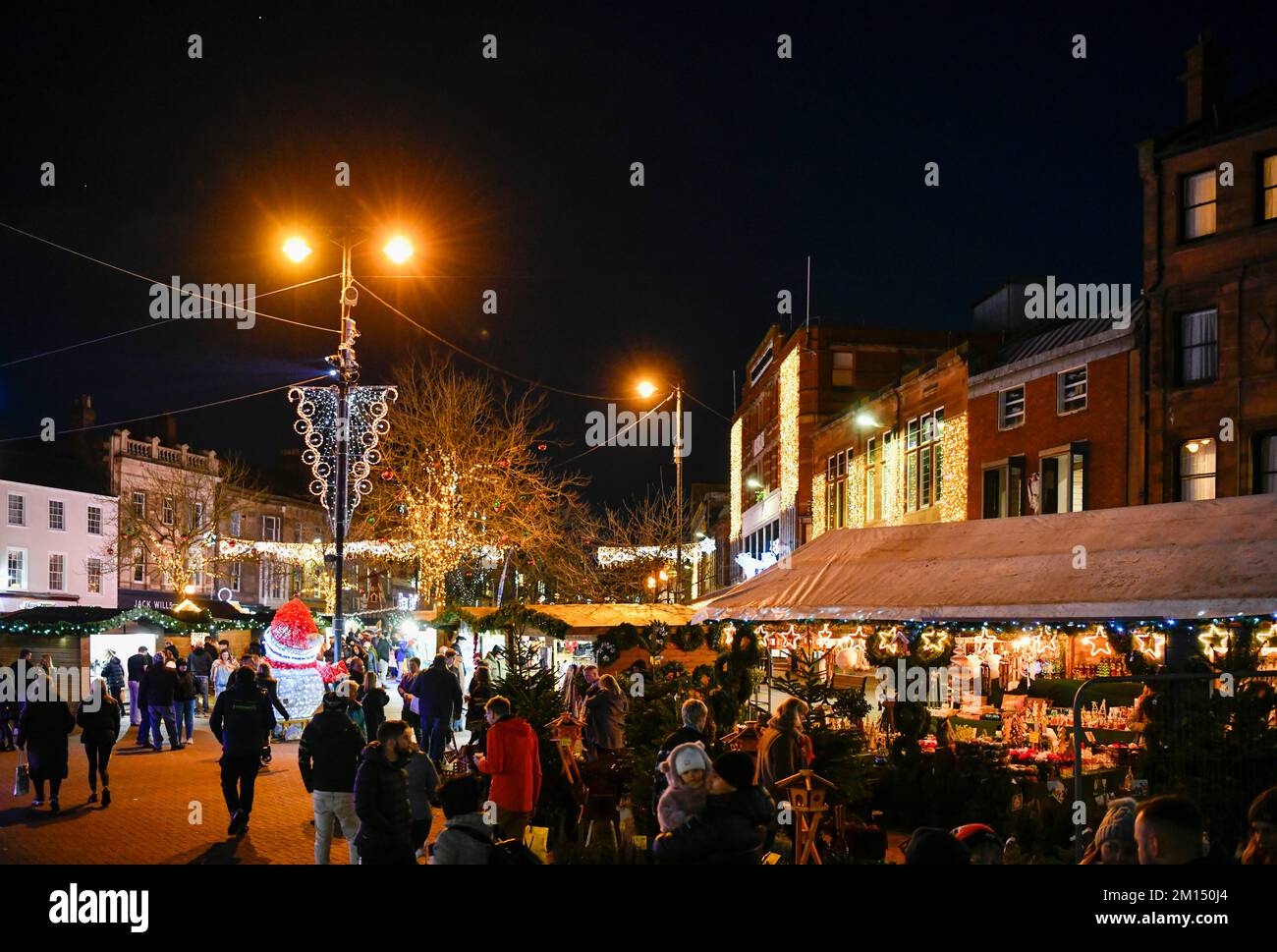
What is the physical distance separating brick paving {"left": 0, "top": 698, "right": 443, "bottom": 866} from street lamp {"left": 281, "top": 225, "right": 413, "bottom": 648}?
11.6 feet

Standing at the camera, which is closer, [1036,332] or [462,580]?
[1036,332]

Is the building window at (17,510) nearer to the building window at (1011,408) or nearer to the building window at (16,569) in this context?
the building window at (16,569)

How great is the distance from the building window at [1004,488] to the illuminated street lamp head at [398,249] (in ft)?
45.8

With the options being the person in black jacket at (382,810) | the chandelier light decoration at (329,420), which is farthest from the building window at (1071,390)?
the person in black jacket at (382,810)

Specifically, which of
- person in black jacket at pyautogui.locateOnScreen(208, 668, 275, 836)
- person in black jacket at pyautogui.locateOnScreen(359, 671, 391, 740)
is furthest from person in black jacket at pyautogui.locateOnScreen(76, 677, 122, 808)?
person in black jacket at pyautogui.locateOnScreen(359, 671, 391, 740)

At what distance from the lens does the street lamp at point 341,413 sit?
64.0 feet

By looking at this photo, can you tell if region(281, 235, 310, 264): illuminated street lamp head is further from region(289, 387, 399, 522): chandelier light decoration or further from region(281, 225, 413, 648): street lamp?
region(289, 387, 399, 522): chandelier light decoration

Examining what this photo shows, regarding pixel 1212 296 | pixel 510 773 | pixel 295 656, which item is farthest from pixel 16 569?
pixel 1212 296
